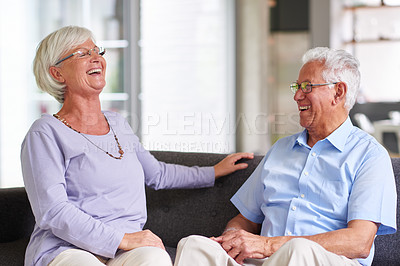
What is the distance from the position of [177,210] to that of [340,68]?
38.4 inches

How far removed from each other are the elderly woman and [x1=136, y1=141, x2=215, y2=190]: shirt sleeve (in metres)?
0.04

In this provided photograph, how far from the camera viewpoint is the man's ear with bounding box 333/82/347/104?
6.45 ft

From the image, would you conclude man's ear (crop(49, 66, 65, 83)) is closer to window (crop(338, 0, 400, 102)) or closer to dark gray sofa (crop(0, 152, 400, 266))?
dark gray sofa (crop(0, 152, 400, 266))

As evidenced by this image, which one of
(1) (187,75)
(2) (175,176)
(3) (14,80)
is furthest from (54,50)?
(1) (187,75)

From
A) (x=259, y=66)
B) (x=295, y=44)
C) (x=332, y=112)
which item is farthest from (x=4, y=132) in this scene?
(x=295, y=44)

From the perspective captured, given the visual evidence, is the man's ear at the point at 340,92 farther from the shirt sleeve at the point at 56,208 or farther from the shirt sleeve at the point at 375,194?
the shirt sleeve at the point at 56,208

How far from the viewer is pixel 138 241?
1.79 meters

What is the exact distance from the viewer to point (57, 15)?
406 cm

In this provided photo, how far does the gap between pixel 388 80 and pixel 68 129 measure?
7109 mm

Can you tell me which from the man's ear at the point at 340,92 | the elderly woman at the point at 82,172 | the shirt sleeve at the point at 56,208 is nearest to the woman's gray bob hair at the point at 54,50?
the elderly woman at the point at 82,172

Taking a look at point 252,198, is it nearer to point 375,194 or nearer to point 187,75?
point 375,194

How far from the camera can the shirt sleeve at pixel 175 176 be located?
2.25m

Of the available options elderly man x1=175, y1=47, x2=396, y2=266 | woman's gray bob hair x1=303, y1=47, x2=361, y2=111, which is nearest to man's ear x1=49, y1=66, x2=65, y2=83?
elderly man x1=175, y1=47, x2=396, y2=266

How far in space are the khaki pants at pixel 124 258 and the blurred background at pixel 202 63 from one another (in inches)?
87.9
